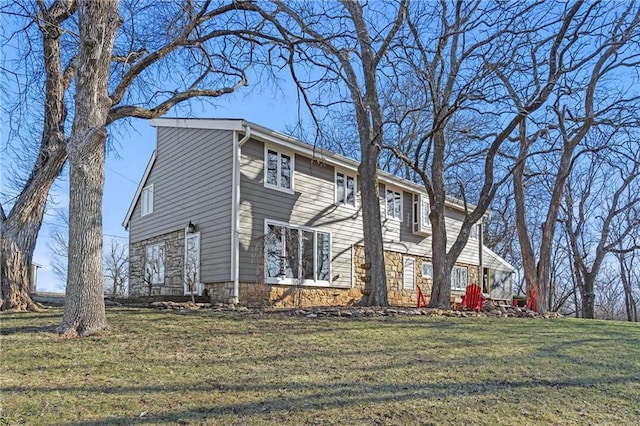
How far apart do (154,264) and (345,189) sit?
6249 millimetres

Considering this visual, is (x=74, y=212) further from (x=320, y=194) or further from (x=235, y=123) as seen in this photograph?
(x=320, y=194)

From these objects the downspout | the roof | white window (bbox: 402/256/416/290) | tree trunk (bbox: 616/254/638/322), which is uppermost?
the roof

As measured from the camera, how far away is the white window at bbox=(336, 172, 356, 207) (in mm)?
14180

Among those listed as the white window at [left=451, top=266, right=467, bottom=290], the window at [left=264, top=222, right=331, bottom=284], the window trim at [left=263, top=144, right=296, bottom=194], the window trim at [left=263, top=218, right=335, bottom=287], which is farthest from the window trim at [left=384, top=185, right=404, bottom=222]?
the white window at [left=451, top=266, right=467, bottom=290]

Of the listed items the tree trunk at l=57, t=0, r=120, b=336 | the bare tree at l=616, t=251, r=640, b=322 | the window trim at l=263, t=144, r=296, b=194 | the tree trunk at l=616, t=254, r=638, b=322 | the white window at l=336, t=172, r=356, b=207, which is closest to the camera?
the tree trunk at l=57, t=0, r=120, b=336

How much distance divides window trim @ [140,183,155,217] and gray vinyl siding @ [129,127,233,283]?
155 millimetres

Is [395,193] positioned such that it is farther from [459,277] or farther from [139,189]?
[139,189]

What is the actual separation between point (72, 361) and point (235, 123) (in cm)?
763

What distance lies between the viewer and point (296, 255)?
12344 mm

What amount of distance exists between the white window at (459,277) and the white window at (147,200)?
479 inches

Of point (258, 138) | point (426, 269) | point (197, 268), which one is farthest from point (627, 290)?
point (197, 268)

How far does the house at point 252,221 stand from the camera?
11.2 m

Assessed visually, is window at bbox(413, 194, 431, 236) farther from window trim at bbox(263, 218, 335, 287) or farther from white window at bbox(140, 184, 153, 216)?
white window at bbox(140, 184, 153, 216)

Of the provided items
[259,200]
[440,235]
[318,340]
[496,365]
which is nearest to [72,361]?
[318,340]
